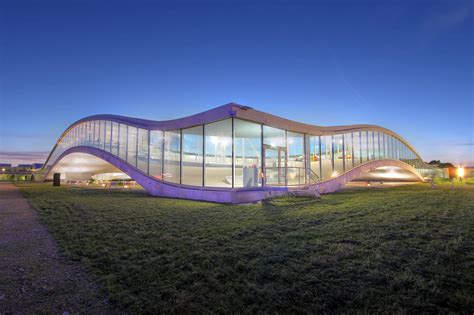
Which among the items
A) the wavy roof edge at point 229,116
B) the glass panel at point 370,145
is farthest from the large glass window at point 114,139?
the glass panel at point 370,145

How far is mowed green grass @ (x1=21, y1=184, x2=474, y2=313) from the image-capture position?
9.72 ft

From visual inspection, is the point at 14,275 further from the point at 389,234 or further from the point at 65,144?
the point at 65,144

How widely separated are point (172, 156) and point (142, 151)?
3.78m

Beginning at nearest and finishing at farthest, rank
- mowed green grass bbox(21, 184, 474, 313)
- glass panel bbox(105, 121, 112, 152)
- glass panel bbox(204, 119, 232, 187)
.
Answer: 1. mowed green grass bbox(21, 184, 474, 313)
2. glass panel bbox(204, 119, 232, 187)
3. glass panel bbox(105, 121, 112, 152)

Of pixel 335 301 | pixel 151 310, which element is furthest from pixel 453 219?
pixel 151 310

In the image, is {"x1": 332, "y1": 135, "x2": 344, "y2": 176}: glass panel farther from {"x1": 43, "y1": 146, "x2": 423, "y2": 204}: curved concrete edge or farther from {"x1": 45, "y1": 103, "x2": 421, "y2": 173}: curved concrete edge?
{"x1": 45, "y1": 103, "x2": 421, "y2": 173}: curved concrete edge

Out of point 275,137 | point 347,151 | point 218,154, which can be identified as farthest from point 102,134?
point 347,151

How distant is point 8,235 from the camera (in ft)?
21.0

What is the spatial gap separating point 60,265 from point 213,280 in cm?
283

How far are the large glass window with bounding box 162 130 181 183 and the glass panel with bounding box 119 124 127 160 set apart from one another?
5792 millimetres

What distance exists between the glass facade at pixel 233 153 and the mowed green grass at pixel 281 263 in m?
6.82

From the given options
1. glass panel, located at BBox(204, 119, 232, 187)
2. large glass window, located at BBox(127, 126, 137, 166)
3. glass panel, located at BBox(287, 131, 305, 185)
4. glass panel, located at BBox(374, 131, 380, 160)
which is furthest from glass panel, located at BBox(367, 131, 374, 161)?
large glass window, located at BBox(127, 126, 137, 166)

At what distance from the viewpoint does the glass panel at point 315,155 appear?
1867cm

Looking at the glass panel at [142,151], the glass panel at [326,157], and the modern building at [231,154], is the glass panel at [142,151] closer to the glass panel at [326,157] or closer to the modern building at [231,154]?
the modern building at [231,154]
